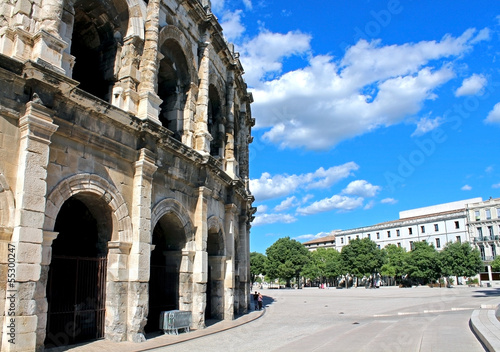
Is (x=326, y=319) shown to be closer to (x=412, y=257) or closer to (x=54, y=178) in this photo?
(x=54, y=178)

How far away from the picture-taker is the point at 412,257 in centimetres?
5119

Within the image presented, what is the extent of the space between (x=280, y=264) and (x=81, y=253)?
161 ft

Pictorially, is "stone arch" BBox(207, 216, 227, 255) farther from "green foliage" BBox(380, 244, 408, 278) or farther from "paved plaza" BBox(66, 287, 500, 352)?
"green foliage" BBox(380, 244, 408, 278)

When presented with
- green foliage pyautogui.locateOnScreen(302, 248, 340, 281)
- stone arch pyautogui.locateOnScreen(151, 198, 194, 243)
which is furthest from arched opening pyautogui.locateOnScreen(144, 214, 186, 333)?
Result: green foliage pyautogui.locateOnScreen(302, 248, 340, 281)

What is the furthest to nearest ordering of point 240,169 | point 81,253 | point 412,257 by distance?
point 412,257 < point 240,169 < point 81,253

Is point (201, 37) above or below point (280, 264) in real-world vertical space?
above

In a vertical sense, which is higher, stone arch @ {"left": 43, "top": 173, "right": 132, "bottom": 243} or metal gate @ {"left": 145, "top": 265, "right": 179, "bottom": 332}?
stone arch @ {"left": 43, "top": 173, "right": 132, "bottom": 243}

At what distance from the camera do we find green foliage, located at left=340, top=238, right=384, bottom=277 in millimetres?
54531

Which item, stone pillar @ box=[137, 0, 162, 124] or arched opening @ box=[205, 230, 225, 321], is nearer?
stone pillar @ box=[137, 0, 162, 124]

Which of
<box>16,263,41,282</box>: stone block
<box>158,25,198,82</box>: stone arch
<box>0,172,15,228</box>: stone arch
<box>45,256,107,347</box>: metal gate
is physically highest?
<box>158,25,198,82</box>: stone arch

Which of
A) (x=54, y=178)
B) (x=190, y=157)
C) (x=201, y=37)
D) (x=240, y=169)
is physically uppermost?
(x=201, y=37)

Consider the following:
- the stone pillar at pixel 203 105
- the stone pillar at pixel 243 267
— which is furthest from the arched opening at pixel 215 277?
the stone pillar at pixel 203 105

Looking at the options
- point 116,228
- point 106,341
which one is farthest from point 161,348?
point 116,228

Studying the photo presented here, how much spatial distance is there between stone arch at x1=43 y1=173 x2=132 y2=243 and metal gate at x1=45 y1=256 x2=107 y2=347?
2.62ft
